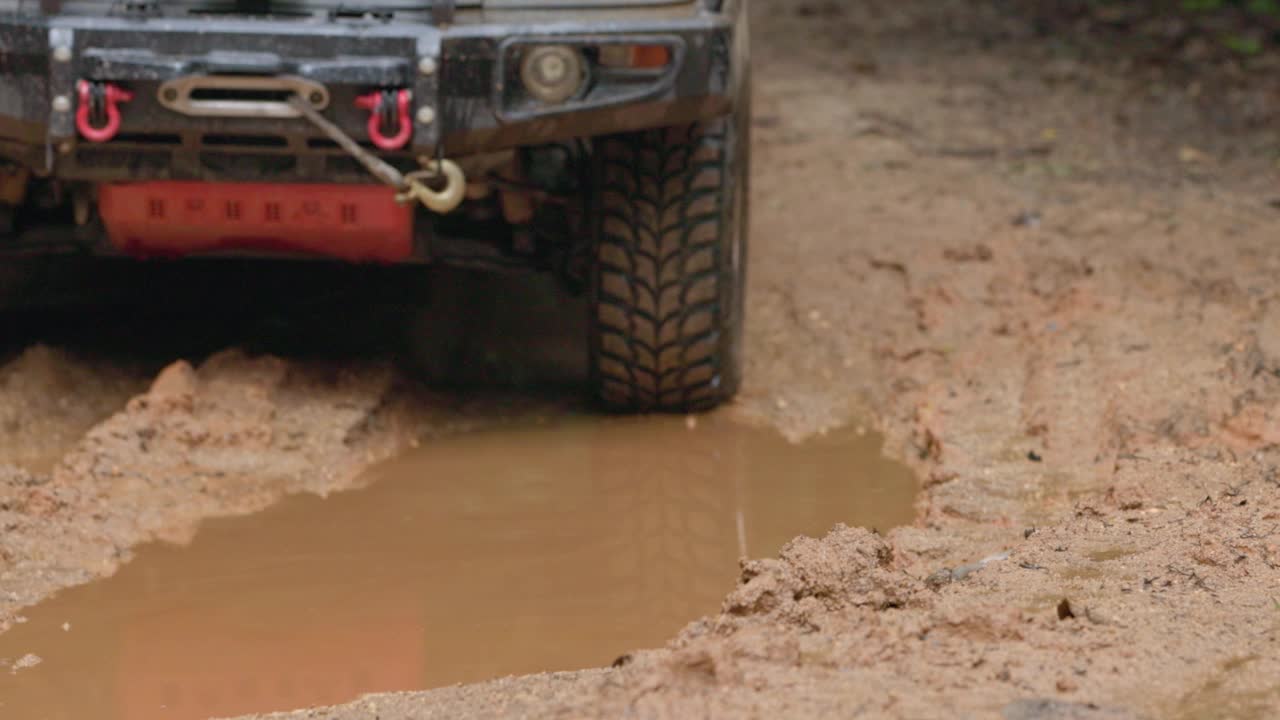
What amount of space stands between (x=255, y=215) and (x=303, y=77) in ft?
1.64

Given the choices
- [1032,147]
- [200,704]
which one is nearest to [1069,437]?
[200,704]

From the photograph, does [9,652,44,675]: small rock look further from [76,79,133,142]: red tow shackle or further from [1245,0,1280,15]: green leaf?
[1245,0,1280,15]: green leaf

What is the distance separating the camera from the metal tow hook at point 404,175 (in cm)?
412

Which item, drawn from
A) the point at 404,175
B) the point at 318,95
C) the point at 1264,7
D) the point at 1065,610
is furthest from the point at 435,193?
the point at 1264,7

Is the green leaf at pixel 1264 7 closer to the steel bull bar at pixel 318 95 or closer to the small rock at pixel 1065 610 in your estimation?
the steel bull bar at pixel 318 95

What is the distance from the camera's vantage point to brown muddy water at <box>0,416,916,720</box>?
11.3ft

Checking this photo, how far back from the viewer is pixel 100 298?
5.61 meters

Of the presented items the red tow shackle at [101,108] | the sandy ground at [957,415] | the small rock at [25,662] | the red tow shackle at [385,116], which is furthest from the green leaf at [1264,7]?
the small rock at [25,662]

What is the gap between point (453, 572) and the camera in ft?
12.8

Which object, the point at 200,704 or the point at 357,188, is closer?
the point at 200,704

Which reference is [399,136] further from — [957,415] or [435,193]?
[957,415]

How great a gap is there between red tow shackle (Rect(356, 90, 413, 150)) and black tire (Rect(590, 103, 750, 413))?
641mm

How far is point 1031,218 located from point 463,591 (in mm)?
3116

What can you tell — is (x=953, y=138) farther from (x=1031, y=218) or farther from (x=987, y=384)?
(x=987, y=384)
